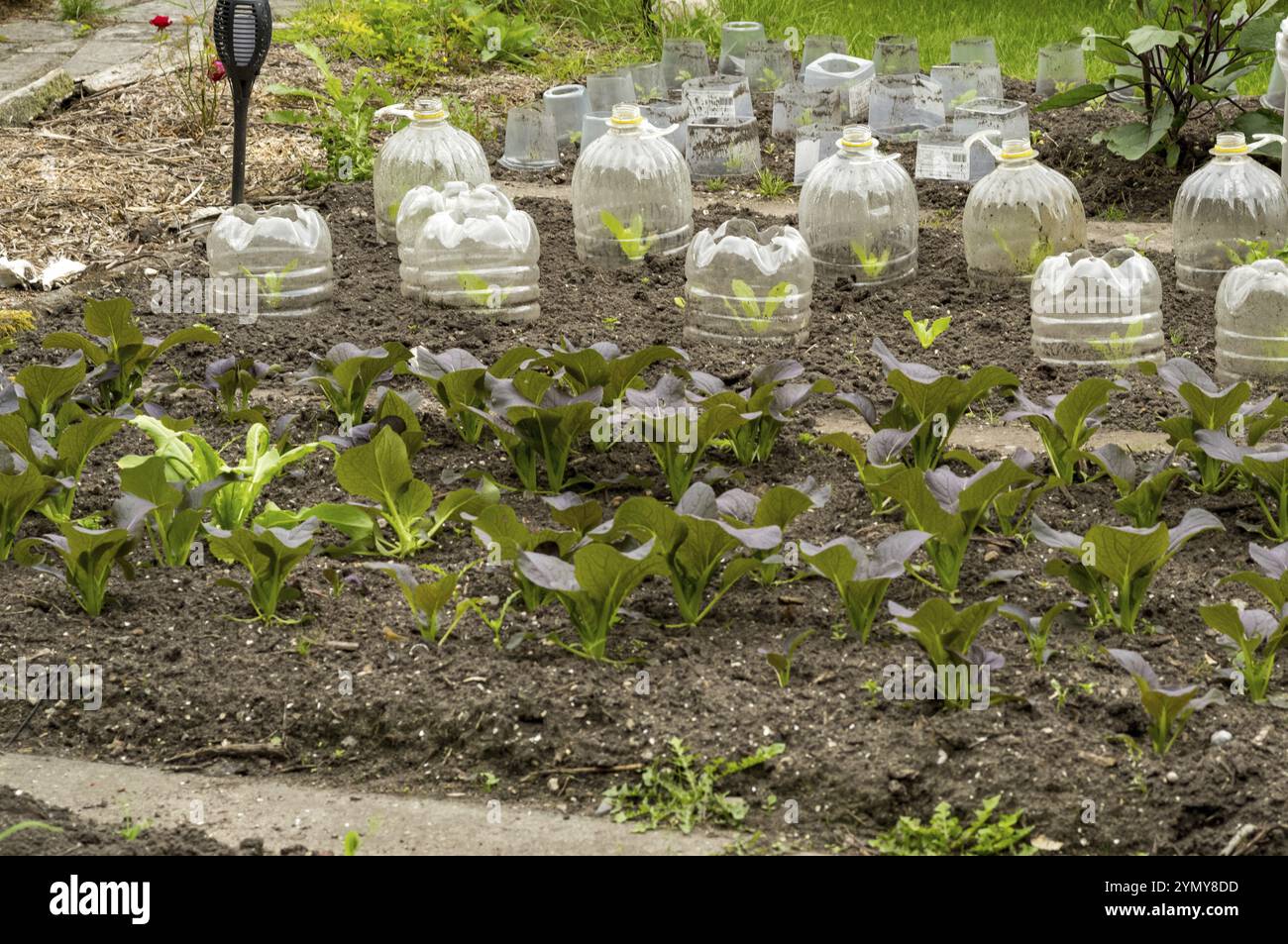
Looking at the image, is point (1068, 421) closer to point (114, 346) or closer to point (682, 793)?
point (682, 793)

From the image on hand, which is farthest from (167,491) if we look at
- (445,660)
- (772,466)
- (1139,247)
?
(1139,247)

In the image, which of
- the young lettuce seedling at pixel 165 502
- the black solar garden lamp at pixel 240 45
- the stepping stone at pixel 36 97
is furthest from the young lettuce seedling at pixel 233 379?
the stepping stone at pixel 36 97

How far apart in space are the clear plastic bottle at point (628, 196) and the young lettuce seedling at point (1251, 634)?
3010mm

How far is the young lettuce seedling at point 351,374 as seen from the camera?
4.07 metres

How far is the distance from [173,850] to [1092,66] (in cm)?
644

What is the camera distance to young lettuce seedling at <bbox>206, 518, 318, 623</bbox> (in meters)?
3.15

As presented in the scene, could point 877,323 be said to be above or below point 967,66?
below

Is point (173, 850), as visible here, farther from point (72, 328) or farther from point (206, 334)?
point (72, 328)

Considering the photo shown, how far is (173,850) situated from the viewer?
2.62 m

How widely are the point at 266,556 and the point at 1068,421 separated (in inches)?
70.4

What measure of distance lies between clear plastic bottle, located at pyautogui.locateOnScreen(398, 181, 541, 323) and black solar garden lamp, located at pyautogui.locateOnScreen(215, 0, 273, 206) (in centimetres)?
85

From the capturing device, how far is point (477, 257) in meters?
5.09

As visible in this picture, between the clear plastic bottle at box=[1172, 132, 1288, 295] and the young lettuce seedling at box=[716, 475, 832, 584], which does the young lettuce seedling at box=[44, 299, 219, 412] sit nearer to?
the young lettuce seedling at box=[716, 475, 832, 584]

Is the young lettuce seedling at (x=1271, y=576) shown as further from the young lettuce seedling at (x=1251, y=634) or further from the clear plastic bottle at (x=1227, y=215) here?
the clear plastic bottle at (x=1227, y=215)
